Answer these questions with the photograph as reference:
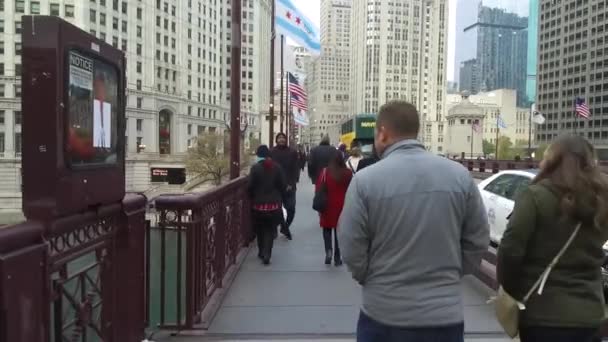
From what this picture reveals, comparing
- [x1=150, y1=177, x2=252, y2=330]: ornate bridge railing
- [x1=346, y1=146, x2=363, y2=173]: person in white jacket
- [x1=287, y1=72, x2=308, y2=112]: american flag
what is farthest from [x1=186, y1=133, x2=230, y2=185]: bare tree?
[x1=150, y1=177, x2=252, y2=330]: ornate bridge railing

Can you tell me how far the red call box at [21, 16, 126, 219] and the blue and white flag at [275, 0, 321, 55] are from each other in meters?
15.5

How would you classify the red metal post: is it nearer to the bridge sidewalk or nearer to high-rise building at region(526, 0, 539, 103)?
the bridge sidewalk

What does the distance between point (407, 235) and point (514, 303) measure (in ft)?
2.39

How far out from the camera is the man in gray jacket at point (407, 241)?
2.45 meters

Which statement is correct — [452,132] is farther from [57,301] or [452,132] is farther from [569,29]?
[57,301]

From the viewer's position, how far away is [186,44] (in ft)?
381

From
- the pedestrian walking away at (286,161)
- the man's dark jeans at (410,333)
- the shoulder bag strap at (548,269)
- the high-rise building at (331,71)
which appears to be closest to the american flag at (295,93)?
the pedestrian walking away at (286,161)

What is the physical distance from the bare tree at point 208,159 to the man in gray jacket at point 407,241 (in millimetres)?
62596

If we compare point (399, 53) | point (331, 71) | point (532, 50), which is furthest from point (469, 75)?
point (331, 71)

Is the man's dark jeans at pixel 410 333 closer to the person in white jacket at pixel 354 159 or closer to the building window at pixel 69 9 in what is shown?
the person in white jacket at pixel 354 159

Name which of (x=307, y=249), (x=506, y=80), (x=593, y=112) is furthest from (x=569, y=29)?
(x=307, y=249)

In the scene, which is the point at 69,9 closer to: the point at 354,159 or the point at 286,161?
the point at 286,161

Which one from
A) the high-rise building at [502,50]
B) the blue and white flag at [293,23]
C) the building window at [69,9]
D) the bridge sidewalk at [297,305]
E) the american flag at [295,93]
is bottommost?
the bridge sidewalk at [297,305]

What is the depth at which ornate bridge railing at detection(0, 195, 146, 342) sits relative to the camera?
2199mm
